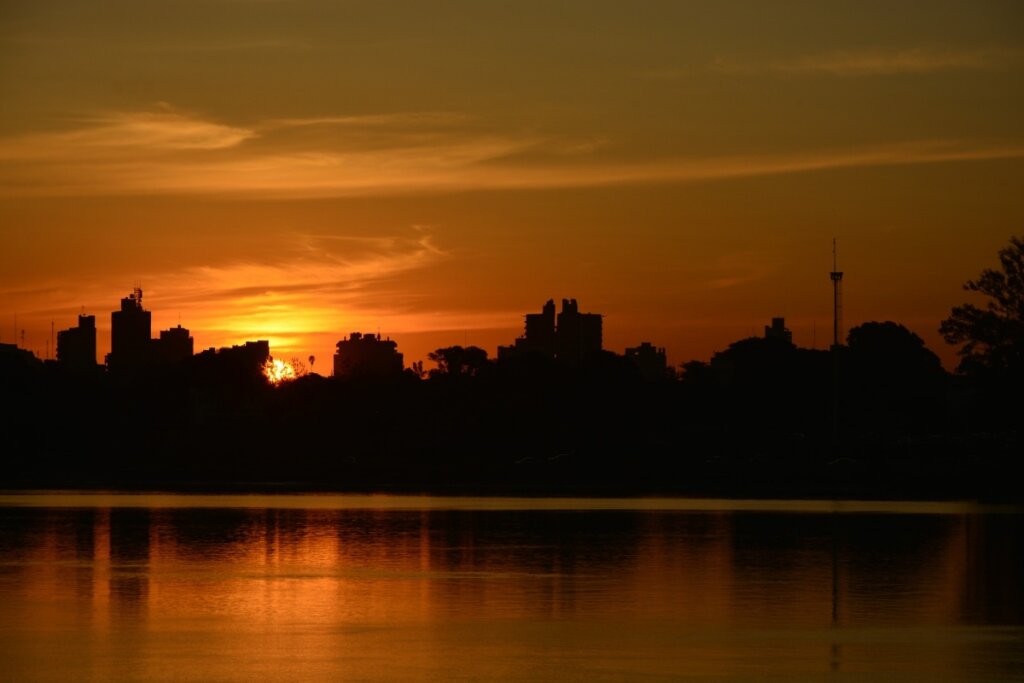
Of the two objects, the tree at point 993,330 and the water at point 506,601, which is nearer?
the water at point 506,601

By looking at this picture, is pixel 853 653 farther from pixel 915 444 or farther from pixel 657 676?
pixel 915 444

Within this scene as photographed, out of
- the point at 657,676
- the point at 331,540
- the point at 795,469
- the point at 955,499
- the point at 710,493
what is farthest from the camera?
the point at 795,469

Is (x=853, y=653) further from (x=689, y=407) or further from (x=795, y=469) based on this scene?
(x=689, y=407)

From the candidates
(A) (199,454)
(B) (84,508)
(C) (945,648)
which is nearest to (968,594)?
(C) (945,648)

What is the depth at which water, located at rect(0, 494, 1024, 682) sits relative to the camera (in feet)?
73.4

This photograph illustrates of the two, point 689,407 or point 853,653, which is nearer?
point 853,653

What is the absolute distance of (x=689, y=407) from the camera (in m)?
165

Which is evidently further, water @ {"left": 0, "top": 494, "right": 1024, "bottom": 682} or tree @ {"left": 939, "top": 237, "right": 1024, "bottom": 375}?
tree @ {"left": 939, "top": 237, "right": 1024, "bottom": 375}

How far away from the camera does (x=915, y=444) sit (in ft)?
452

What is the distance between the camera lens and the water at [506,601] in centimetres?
2236

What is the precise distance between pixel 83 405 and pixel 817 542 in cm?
12348

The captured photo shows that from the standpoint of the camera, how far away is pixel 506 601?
29500mm

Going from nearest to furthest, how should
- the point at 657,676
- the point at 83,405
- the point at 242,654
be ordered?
the point at 657,676 < the point at 242,654 < the point at 83,405

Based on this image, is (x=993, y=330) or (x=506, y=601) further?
(x=993, y=330)
